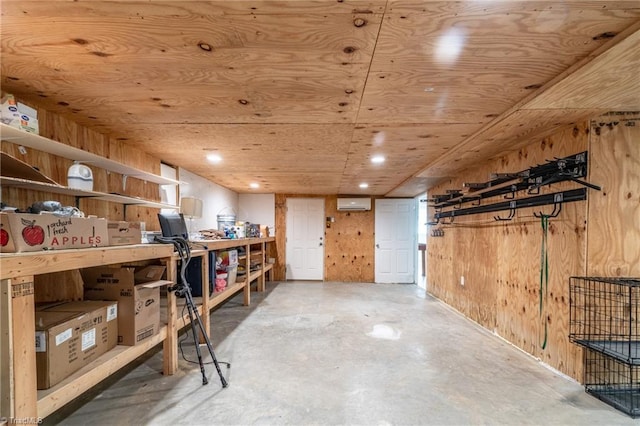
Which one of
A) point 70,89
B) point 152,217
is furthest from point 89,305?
point 152,217

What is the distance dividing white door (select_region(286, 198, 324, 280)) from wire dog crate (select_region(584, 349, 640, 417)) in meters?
5.05

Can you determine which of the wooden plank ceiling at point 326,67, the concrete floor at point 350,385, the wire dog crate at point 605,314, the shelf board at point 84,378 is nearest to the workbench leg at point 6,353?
the shelf board at point 84,378

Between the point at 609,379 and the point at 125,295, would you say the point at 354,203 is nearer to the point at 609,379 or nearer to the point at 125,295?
the point at 609,379

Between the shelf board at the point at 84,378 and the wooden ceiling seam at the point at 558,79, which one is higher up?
the wooden ceiling seam at the point at 558,79

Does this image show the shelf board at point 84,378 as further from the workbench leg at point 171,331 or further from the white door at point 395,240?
the white door at point 395,240

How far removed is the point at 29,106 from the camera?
186 centimetres

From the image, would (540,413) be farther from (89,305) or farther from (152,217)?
(152,217)

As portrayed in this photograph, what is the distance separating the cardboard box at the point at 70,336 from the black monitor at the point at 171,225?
2.40 feet

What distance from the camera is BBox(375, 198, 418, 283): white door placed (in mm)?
6641

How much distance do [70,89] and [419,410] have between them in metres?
2.94

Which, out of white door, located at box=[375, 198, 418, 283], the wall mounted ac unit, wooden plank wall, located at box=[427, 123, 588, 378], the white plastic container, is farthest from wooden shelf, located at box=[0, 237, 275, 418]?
white door, located at box=[375, 198, 418, 283]

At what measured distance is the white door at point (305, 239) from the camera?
22.2 feet

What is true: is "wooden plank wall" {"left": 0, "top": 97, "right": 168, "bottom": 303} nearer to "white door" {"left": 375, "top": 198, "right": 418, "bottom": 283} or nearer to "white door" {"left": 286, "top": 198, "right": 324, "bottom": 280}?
"white door" {"left": 286, "top": 198, "right": 324, "bottom": 280}

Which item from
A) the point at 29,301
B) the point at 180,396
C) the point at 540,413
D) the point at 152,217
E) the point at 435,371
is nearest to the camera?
the point at 29,301
